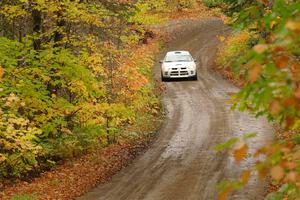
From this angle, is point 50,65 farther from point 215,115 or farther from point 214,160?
point 215,115

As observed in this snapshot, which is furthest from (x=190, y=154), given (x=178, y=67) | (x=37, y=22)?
(x=178, y=67)

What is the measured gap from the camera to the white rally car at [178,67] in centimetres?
2744

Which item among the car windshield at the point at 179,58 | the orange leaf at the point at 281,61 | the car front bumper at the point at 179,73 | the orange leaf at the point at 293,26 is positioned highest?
the orange leaf at the point at 293,26

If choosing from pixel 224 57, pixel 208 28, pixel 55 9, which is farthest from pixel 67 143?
pixel 208 28

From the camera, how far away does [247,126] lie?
1878 cm

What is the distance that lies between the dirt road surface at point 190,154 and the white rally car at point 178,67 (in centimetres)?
55

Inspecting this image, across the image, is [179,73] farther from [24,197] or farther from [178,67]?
[24,197]

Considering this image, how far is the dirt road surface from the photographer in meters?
12.0

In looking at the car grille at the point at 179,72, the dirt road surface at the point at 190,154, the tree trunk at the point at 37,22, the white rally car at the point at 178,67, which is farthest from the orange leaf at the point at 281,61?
the car grille at the point at 179,72

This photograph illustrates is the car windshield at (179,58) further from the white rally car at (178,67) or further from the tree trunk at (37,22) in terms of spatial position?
the tree trunk at (37,22)

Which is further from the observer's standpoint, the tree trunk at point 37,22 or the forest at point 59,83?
the tree trunk at point 37,22

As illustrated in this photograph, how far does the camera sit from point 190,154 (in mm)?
15398

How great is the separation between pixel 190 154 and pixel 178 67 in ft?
41.5

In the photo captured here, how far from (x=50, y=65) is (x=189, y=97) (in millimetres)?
12300
